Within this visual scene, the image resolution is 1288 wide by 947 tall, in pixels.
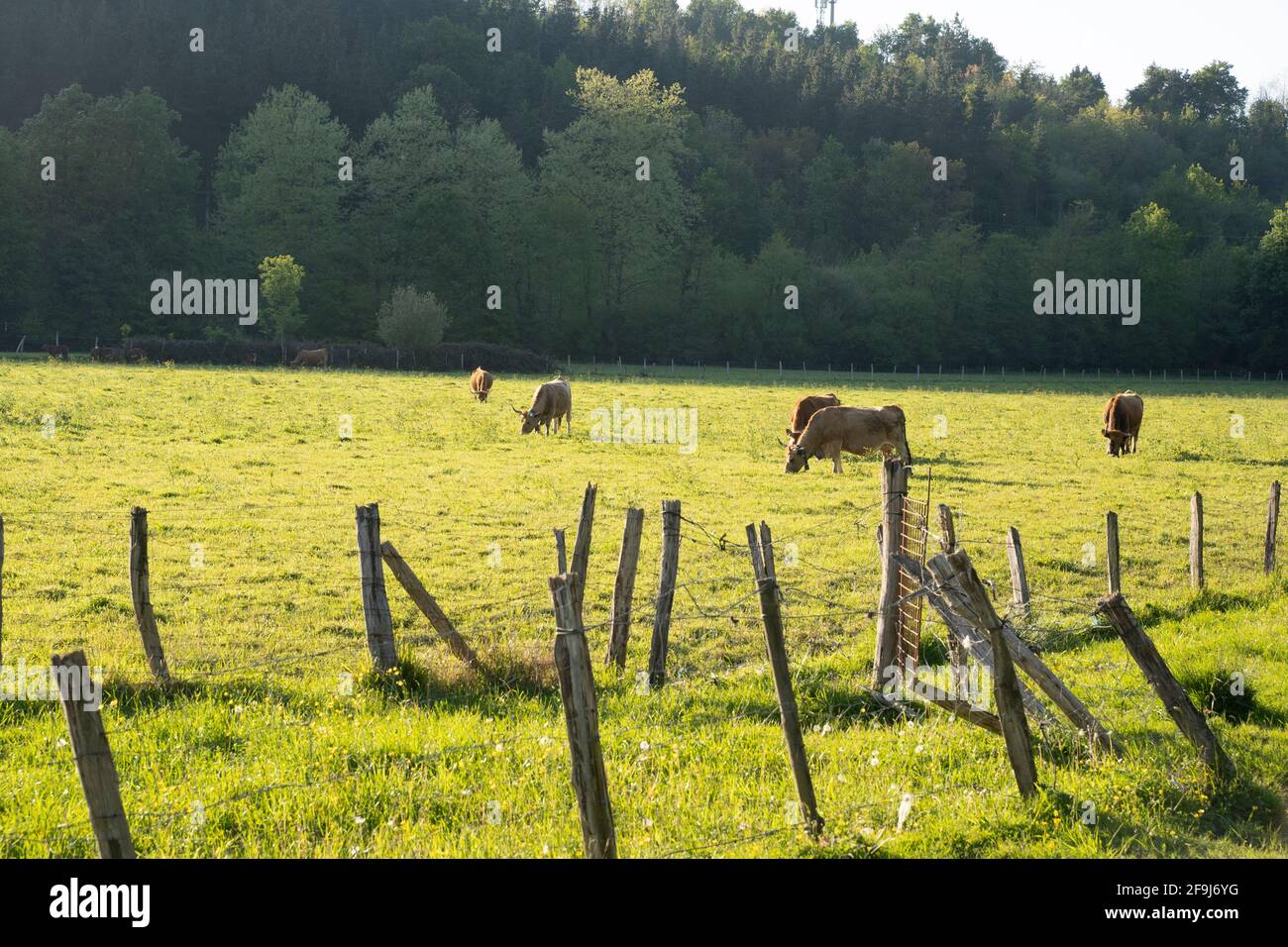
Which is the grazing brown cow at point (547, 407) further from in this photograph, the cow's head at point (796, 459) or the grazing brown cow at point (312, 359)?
the grazing brown cow at point (312, 359)

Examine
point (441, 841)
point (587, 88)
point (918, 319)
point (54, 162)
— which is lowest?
point (441, 841)

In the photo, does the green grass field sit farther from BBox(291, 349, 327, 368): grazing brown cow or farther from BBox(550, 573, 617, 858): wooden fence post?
BBox(291, 349, 327, 368): grazing brown cow

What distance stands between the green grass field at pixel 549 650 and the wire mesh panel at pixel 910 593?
1.55 ft

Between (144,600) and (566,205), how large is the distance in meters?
72.5

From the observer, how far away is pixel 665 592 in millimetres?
8320

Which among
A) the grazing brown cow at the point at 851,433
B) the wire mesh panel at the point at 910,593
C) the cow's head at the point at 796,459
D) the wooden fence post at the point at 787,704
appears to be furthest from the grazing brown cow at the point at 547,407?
the wooden fence post at the point at 787,704

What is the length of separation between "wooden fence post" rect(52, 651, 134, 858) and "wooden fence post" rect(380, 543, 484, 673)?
3685 millimetres

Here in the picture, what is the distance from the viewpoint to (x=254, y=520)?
50.6ft

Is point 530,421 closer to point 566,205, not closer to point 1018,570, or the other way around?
point 1018,570

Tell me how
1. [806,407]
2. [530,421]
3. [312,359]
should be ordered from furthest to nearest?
1. [312,359]
2. [530,421]
3. [806,407]

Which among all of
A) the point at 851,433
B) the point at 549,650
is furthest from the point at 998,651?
the point at 851,433

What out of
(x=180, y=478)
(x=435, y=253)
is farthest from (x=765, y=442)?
(x=435, y=253)
